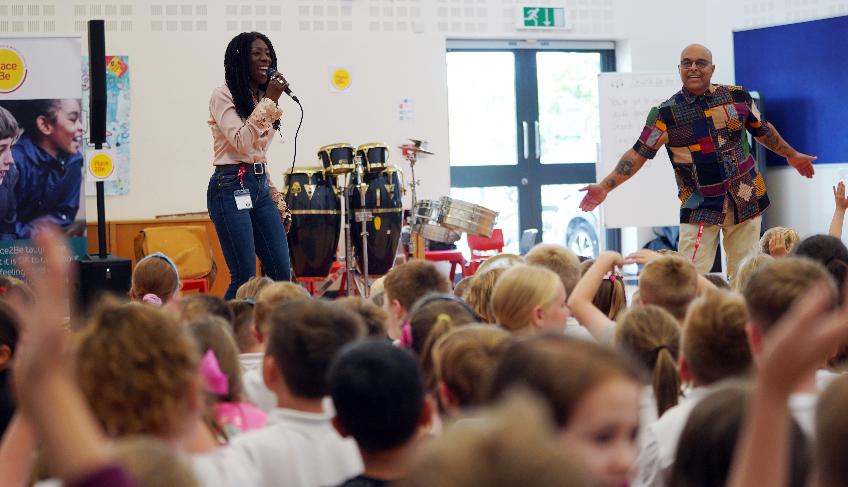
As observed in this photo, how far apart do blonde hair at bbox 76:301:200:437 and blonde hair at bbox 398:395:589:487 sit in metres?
0.74

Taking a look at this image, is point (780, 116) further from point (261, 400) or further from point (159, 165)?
point (261, 400)

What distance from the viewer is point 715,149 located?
15.4ft

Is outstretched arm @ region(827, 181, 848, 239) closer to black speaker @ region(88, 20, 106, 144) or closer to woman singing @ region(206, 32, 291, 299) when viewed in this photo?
woman singing @ region(206, 32, 291, 299)

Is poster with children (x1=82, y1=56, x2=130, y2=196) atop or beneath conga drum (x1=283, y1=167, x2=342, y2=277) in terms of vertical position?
atop

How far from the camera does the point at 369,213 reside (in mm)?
6469

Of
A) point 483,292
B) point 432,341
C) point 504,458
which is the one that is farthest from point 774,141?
point 504,458

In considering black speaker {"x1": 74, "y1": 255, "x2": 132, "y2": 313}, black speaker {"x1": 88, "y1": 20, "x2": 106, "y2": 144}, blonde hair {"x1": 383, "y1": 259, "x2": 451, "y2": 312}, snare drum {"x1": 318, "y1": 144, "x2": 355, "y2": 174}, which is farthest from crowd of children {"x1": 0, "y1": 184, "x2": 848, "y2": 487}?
snare drum {"x1": 318, "y1": 144, "x2": 355, "y2": 174}

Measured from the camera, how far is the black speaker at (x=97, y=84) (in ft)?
16.1

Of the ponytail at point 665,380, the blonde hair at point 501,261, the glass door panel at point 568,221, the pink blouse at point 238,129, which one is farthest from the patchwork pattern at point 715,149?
the glass door panel at point 568,221

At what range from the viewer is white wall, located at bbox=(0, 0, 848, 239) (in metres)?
7.56

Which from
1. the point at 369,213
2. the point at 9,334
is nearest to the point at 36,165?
the point at 369,213

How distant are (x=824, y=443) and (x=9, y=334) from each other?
1.72 metres

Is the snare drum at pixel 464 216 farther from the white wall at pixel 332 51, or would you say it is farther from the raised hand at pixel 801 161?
the raised hand at pixel 801 161

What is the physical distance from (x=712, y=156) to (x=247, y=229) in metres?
2.07
